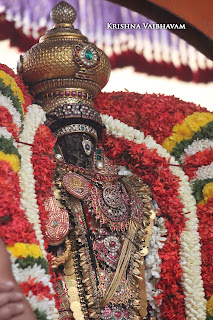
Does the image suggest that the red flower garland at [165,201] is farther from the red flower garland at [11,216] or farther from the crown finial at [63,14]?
the red flower garland at [11,216]

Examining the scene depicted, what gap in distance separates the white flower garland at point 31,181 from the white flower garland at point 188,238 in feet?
2.39

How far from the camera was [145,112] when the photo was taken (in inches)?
179

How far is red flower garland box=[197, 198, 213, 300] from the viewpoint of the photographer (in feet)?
13.5

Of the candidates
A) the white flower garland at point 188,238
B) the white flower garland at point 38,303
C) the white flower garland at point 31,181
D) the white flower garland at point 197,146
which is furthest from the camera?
the white flower garland at point 197,146

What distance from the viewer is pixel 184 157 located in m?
4.53

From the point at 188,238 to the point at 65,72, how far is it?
56.9 inches

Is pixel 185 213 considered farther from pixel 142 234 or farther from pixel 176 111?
pixel 176 111

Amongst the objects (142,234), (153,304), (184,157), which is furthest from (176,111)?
(153,304)

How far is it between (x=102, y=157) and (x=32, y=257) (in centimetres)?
146

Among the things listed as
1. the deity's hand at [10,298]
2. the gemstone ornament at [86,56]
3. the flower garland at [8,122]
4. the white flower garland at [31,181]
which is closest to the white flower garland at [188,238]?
the gemstone ornament at [86,56]

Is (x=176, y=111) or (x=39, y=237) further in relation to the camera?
(x=176, y=111)

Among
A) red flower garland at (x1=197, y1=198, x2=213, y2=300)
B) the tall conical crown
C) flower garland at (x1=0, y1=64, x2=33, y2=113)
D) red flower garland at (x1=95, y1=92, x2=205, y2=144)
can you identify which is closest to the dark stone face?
the tall conical crown

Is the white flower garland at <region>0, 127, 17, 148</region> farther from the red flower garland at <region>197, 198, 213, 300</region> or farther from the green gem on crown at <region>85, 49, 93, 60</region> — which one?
the red flower garland at <region>197, 198, 213, 300</region>

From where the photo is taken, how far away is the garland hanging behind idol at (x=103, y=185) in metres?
3.61
